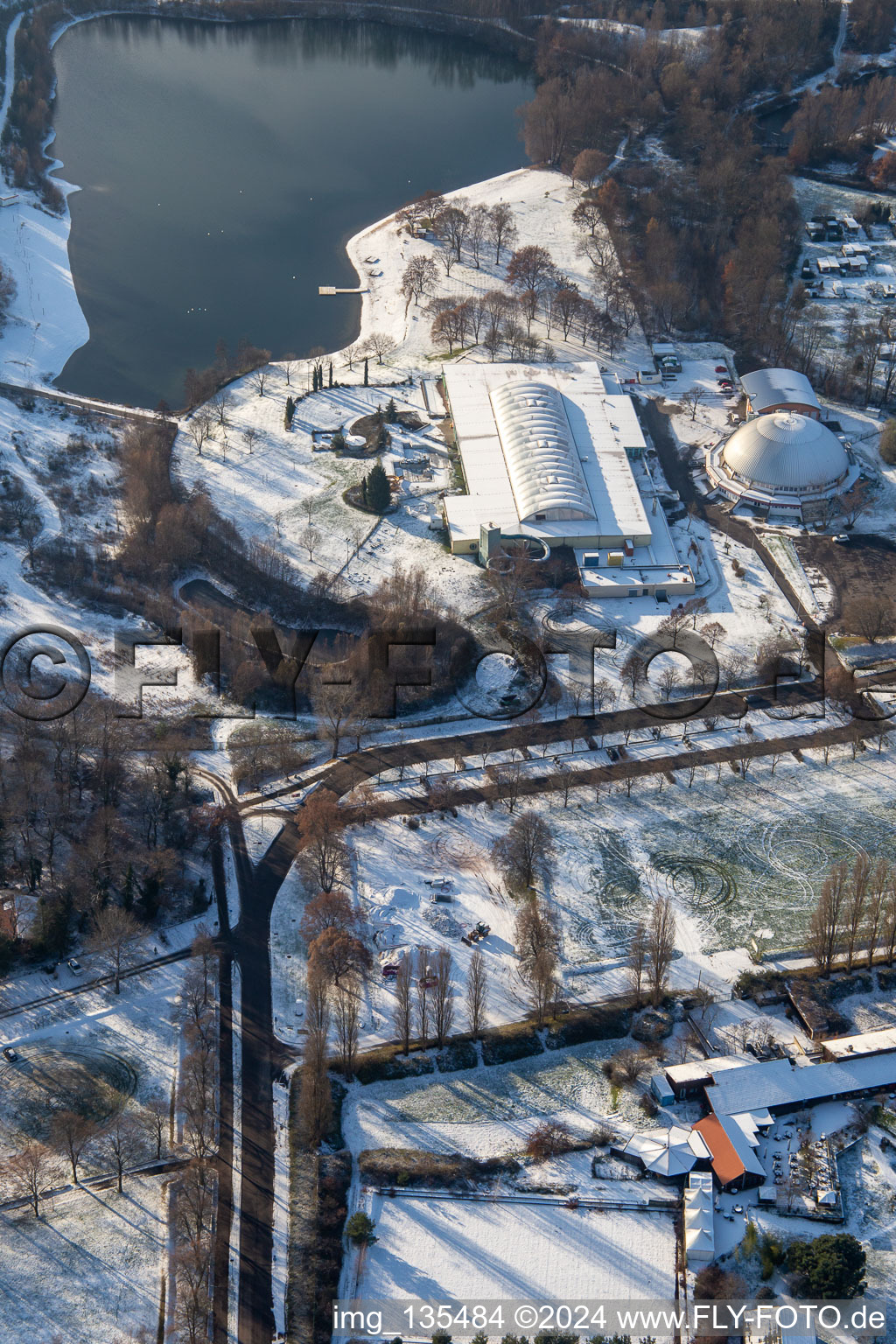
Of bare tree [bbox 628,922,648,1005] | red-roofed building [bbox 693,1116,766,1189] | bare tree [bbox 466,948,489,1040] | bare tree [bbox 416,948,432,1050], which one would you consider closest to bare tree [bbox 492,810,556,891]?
bare tree [bbox 466,948,489,1040]

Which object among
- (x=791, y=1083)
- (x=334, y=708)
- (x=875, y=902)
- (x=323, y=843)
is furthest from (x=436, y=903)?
(x=875, y=902)

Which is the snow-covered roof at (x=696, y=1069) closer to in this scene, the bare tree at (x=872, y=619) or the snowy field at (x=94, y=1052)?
the snowy field at (x=94, y=1052)

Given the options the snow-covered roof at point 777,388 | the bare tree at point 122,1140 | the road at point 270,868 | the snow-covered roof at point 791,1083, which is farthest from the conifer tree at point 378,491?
the snow-covered roof at point 791,1083

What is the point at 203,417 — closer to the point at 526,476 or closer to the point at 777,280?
the point at 526,476

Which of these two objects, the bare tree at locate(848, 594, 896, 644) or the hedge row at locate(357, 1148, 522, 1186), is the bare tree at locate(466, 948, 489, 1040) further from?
the bare tree at locate(848, 594, 896, 644)

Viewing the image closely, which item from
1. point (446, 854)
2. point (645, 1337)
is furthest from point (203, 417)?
point (645, 1337)

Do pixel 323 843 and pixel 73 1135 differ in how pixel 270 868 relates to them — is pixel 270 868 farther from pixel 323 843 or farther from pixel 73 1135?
pixel 73 1135
